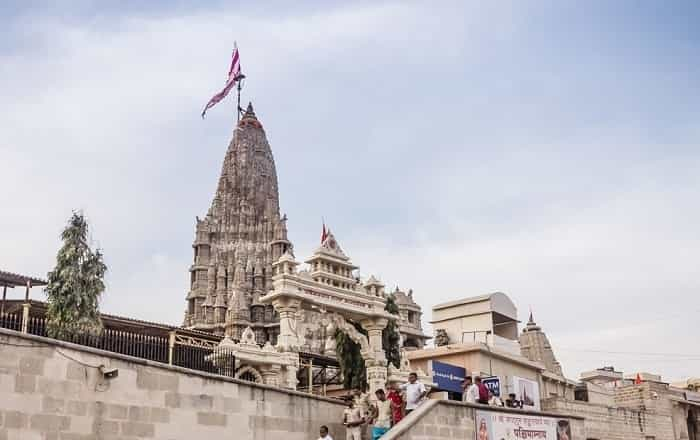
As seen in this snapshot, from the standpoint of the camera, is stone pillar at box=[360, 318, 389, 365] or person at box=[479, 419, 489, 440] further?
stone pillar at box=[360, 318, 389, 365]

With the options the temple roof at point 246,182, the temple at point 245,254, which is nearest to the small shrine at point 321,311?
the temple at point 245,254

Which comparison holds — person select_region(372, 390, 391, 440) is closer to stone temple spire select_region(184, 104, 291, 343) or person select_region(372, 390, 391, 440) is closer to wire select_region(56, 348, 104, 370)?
wire select_region(56, 348, 104, 370)

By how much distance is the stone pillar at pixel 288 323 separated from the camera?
79.2 ft

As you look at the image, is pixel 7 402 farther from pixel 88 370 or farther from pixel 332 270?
pixel 332 270

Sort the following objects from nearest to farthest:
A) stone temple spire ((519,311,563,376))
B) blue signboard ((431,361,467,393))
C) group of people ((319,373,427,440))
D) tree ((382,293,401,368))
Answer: group of people ((319,373,427,440))
tree ((382,293,401,368))
blue signboard ((431,361,467,393))
stone temple spire ((519,311,563,376))

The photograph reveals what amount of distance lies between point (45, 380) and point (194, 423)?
110 inches

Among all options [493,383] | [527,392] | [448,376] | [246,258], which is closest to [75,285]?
[448,376]

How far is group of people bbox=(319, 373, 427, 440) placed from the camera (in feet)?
46.8

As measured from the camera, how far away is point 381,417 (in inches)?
582

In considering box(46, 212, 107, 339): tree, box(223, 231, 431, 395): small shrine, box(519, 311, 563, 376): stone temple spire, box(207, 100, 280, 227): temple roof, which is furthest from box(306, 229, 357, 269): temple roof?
box(207, 100, 280, 227): temple roof

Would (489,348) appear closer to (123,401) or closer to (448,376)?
(448,376)

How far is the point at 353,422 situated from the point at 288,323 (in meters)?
10.6

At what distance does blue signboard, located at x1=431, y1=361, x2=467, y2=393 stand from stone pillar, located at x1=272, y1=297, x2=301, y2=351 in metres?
7.99

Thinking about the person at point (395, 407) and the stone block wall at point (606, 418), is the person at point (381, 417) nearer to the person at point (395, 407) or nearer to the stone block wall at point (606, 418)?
the person at point (395, 407)
